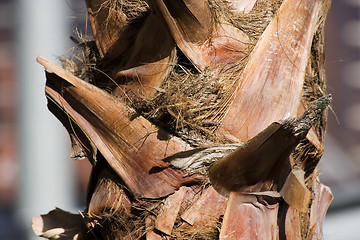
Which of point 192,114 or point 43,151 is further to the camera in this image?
point 43,151

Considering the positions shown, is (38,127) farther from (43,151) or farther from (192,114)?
(192,114)

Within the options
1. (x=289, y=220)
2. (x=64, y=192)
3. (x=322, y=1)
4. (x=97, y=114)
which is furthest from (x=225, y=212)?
(x=64, y=192)

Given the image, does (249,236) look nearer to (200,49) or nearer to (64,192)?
(200,49)

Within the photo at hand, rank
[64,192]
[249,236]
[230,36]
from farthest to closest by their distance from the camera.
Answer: [64,192], [230,36], [249,236]

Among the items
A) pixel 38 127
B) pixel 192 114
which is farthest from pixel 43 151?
pixel 192 114

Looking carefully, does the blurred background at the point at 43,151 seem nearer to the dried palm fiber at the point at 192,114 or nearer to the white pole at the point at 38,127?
the white pole at the point at 38,127

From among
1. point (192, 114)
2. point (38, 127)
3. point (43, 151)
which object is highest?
point (192, 114)
